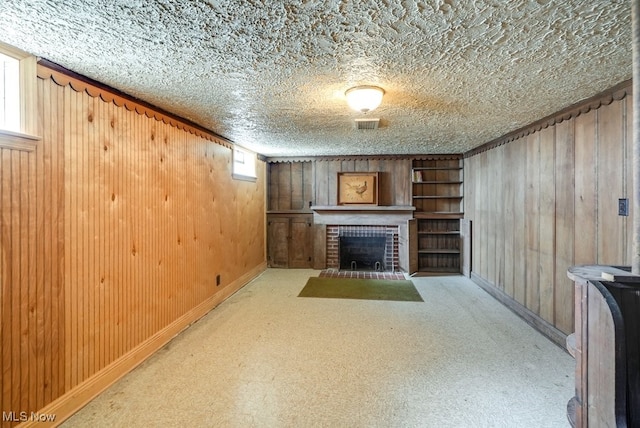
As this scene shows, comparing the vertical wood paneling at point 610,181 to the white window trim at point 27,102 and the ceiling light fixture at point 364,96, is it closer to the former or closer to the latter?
the ceiling light fixture at point 364,96

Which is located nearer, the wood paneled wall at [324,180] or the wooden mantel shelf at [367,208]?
the wooden mantel shelf at [367,208]

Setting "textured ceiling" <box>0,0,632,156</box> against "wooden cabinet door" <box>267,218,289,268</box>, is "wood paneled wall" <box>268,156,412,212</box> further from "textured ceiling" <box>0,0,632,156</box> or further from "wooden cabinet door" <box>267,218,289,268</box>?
"textured ceiling" <box>0,0,632,156</box>

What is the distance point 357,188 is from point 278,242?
Result: 183 cm

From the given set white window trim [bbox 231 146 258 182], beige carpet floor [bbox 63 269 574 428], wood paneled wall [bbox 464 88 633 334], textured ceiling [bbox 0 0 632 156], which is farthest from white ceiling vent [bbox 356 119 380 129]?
beige carpet floor [bbox 63 269 574 428]

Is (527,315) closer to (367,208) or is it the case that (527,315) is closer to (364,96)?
(367,208)

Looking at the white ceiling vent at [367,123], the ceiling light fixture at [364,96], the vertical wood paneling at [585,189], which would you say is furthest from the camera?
the white ceiling vent at [367,123]

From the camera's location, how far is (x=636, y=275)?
1069mm

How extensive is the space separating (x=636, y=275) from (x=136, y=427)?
2.50 metres

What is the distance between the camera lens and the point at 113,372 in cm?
211

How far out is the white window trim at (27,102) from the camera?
1.51 meters

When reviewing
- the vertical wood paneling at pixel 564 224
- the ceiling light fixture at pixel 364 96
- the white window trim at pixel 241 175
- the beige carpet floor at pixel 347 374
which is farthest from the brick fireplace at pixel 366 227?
the ceiling light fixture at pixel 364 96

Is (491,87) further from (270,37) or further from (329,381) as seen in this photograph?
(329,381)

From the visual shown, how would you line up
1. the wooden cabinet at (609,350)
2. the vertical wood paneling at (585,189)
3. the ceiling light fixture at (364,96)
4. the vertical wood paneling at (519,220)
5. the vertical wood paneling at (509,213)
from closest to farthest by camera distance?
the wooden cabinet at (609,350)
the ceiling light fixture at (364,96)
the vertical wood paneling at (585,189)
the vertical wood paneling at (519,220)
the vertical wood paneling at (509,213)

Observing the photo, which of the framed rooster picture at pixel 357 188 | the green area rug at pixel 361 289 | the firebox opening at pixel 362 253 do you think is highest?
the framed rooster picture at pixel 357 188
